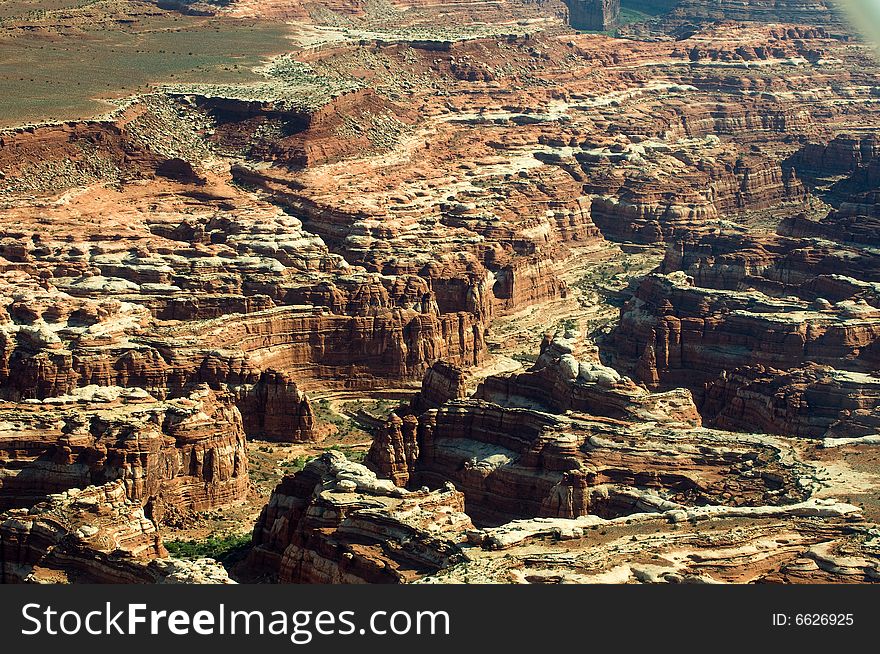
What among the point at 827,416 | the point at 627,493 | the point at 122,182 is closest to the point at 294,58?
the point at 122,182

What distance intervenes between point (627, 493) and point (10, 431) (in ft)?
83.9

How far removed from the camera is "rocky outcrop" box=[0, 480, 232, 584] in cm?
7675

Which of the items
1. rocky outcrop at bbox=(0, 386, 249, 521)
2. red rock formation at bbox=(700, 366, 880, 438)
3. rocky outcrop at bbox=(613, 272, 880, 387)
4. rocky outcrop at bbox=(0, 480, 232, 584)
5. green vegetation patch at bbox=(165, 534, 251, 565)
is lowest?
rocky outcrop at bbox=(613, 272, 880, 387)

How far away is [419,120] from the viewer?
176 meters

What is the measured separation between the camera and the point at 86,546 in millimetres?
79875

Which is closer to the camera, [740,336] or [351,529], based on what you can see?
[351,529]

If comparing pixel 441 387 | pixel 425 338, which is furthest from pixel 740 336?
pixel 441 387

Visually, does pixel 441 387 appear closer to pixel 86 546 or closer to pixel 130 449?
pixel 130 449

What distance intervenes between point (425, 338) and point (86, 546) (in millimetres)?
44679

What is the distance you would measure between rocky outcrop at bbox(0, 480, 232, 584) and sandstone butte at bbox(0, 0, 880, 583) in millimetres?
177

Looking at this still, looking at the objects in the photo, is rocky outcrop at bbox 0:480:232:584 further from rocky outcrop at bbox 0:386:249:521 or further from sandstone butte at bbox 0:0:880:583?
rocky outcrop at bbox 0:386:249:521

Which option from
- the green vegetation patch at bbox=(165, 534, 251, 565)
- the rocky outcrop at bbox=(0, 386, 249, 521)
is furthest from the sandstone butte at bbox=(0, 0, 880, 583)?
the green vegetation patch at bbox=(165, 534, 251, 565)

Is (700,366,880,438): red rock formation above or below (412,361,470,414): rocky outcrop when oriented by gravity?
below

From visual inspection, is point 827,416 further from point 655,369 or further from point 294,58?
point 294,58
